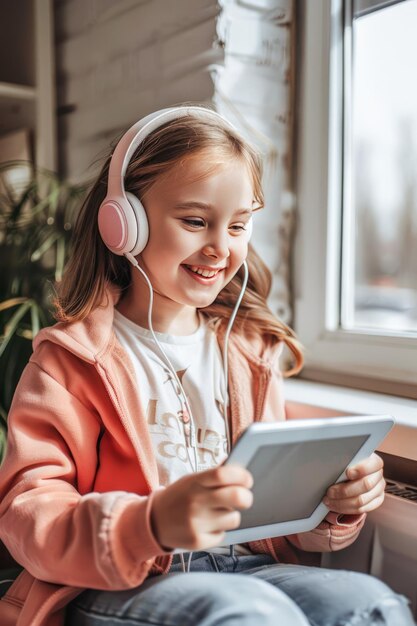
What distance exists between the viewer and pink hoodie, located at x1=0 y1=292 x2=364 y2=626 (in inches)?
31.0

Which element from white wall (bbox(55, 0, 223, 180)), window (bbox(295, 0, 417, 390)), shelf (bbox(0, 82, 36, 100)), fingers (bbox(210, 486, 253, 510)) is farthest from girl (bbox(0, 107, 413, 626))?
shelf (bbox(0, 82, 36, 100))

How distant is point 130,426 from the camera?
95 cm

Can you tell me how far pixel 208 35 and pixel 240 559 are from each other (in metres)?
0.93

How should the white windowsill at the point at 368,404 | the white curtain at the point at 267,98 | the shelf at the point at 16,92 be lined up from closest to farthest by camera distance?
the white windowsill at the point at 368,404
the white curtain at the point at 267,98
the shelf at the point at 16,92

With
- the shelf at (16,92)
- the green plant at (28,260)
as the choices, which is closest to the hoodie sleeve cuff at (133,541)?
the green plant at (28,260)

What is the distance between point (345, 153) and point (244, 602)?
939 millimetres

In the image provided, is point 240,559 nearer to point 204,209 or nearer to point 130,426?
point 130,426

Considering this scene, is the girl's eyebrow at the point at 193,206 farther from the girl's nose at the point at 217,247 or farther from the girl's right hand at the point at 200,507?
the girl's right hand at the point at 200,507

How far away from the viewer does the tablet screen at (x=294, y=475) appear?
805mm

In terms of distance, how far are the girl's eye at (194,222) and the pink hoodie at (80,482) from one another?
18 cm

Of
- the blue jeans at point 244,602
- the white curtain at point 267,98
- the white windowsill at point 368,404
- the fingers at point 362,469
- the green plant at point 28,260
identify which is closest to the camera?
the blue jeans at point 244,602

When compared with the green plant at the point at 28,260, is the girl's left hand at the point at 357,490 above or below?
below

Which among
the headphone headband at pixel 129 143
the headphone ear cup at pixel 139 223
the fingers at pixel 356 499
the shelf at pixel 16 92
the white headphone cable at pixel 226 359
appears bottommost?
the fingers at pixel 356 499

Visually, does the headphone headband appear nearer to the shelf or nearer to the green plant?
the green plant
